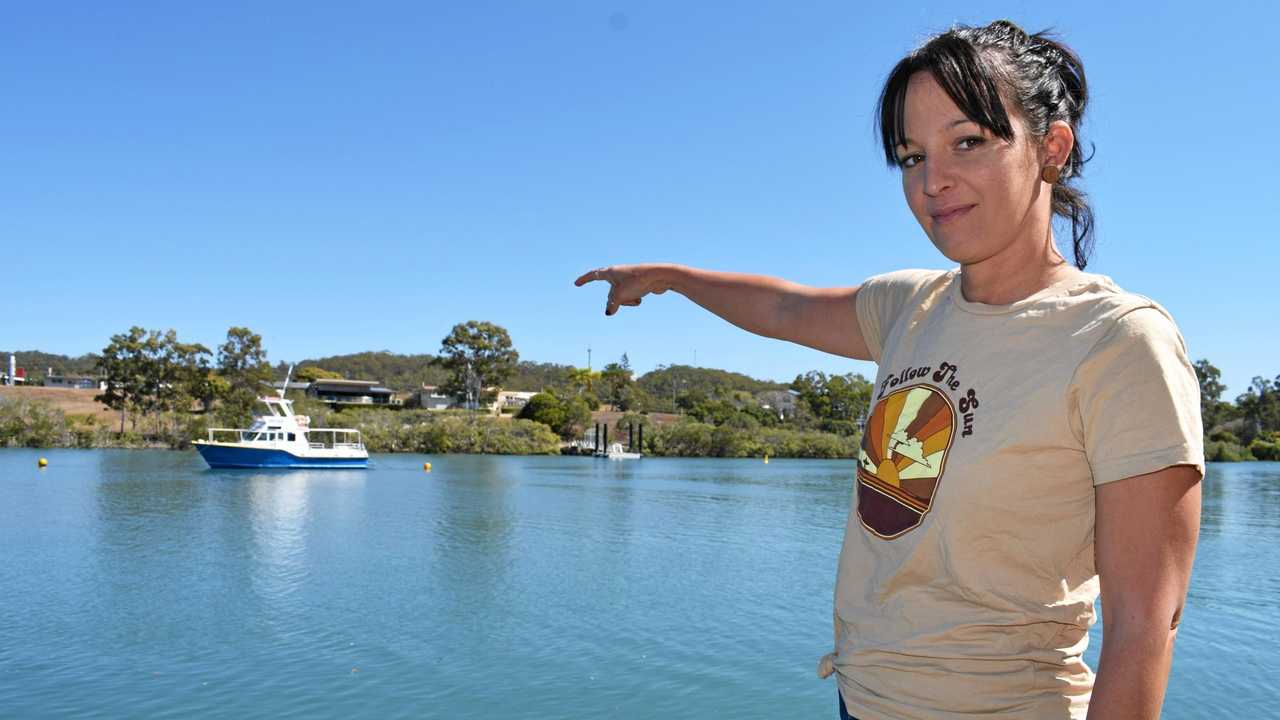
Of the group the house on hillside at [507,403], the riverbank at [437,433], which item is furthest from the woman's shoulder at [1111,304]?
the house on hillside at [507,403]

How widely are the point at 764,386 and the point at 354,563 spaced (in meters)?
117

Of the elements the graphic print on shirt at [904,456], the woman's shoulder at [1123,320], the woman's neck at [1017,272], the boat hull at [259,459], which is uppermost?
the woman's neck at [1017,272]

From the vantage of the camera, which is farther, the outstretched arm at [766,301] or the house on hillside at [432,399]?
the house on hillside at [432,399]

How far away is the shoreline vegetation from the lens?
52625 mm

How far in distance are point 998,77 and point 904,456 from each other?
50 centimetres

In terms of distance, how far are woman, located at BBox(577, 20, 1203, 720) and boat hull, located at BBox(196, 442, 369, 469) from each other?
38.2 meters

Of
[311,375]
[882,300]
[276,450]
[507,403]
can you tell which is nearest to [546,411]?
[507,403]

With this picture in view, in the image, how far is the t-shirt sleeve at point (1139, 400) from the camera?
0.90m

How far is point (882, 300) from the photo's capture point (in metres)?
1.47

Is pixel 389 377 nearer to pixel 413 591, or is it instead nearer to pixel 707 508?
pixel 707 508

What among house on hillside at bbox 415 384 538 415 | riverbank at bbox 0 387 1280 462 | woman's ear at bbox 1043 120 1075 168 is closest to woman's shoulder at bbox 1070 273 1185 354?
woman's ear at bbox 1043 120 1075 168

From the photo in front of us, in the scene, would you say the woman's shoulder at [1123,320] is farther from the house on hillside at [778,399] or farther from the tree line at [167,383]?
the house on hillside at [778,399]

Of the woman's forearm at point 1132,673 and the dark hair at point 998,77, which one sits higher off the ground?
the dark hair at point 998,77

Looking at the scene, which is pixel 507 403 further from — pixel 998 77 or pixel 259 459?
pixel 998 77
